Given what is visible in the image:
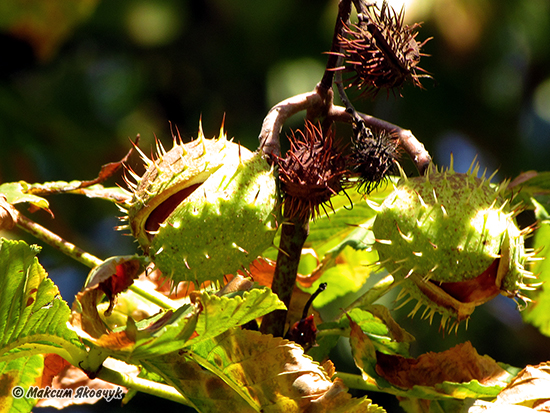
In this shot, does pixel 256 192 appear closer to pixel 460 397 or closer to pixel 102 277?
pixel 102 277

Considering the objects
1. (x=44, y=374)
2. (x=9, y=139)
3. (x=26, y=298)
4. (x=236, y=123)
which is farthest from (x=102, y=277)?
(x=236, y=123)

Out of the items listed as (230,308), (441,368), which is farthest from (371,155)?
(441,368)

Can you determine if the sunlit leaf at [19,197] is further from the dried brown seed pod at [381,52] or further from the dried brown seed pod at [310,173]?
the dried brown seed pod at [381,52]

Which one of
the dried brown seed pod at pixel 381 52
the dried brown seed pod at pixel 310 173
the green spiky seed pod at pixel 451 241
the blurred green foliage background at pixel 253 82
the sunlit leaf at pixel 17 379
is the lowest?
the sunlit leaf at pixel 17 379

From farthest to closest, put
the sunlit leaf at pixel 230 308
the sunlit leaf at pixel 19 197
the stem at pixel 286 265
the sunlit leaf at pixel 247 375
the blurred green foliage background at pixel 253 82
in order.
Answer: the blurred green foliage background at pixel 253 82
the sunlit leaf at pixel 19 197
the stem at pixel 286 265
the sunlit leaf at pixel 247 375
the sunlit leaf at pixel 230 308

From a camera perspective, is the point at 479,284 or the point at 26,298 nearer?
the point at 26,298

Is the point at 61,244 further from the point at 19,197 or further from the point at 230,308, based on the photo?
the point at 230,308

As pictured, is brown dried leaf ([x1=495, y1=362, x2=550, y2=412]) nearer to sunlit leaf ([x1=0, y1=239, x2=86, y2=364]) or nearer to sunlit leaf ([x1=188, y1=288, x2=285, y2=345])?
sunlit leaf ([x1=188, y1=288, x2=285, y2=345])

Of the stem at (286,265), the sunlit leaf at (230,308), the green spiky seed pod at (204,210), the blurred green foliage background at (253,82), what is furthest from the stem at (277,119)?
the blurred green foliage background at (253,82)
